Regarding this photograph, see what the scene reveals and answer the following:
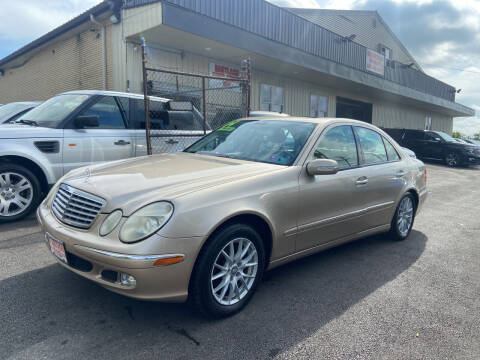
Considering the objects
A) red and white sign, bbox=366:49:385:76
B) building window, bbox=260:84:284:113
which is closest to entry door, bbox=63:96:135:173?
building window, bbox=260:84:284:113

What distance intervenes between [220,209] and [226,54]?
9.59 meters

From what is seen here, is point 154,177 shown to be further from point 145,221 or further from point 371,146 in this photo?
point 371,146

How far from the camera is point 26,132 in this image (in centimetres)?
473

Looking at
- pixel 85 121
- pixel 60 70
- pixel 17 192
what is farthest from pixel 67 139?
pixel 60 70

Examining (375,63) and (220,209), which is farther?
(375,63)

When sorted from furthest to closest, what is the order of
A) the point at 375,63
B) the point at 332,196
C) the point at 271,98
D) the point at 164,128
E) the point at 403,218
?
1. the point at 375,63
2. the point at 271,98
3. the point at 164,128
4. the point at 403,218
5. the point at 332,196

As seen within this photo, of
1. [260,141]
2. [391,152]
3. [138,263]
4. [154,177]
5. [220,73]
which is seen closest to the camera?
[138,263]

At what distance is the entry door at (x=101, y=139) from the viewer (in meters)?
5.05

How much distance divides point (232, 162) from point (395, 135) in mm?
17187

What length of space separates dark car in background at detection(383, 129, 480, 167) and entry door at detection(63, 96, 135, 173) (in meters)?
15.7

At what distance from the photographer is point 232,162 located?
3.28 m

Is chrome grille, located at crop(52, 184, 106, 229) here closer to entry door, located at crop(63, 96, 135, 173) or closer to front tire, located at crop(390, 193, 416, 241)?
entry door, located at crop(63, 96, 135, 173)

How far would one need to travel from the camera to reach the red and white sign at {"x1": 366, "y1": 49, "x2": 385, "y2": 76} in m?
16.5

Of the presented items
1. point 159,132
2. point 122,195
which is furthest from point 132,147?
point 122,195
